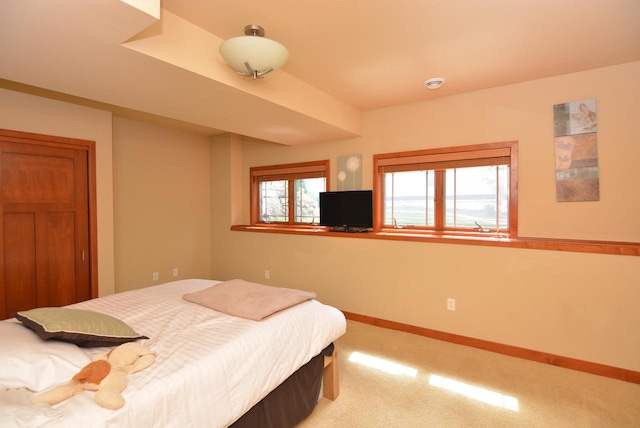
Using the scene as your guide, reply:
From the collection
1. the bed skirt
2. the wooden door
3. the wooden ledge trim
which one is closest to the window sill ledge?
the wooden ledge trim

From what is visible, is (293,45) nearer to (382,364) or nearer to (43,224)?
(382,364)

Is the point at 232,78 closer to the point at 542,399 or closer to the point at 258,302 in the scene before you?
the point at 258,302

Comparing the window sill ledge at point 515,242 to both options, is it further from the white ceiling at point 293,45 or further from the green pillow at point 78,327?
the green pillow at point 78,327

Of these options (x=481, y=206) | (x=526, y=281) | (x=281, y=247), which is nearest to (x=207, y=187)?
(x=281, y=247)

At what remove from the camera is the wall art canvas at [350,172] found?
3732 millimetres

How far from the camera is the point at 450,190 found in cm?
324

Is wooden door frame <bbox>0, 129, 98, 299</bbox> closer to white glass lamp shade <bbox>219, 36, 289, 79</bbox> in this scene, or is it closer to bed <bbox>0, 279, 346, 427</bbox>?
bed <bbox>0, 279, 346, 427</bbox>

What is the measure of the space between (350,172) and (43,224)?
327cm

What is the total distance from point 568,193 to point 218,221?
14.4 ft

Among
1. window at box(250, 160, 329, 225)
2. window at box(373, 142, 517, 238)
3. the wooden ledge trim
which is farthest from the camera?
window at box(250, 160, 329, 225)

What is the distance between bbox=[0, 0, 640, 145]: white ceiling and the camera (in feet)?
5.15

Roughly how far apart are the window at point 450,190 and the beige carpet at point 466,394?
3.98 ft

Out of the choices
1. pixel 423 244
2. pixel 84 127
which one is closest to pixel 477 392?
pixel 423 244

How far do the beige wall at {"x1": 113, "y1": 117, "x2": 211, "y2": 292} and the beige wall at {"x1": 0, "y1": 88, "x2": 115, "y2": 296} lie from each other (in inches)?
14.7
